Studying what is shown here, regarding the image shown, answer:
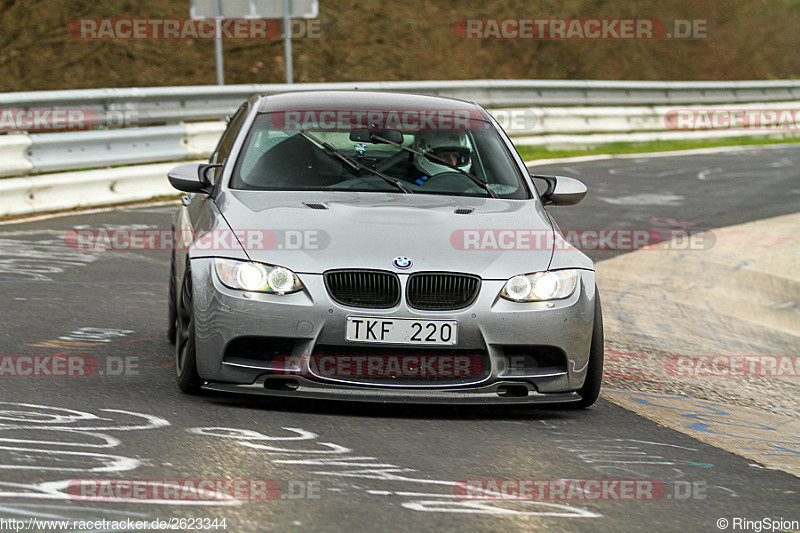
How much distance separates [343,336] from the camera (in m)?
5.45

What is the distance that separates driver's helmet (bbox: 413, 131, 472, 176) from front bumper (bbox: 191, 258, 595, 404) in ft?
4.84

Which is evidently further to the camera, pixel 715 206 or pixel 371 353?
pixel 715 206

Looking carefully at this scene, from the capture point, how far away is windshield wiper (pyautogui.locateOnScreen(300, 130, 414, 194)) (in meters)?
6.66

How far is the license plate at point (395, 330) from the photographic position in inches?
214

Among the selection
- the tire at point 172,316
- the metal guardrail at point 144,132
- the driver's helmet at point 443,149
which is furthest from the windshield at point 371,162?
the metal guardrail at point 144,132

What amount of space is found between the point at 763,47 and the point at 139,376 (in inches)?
1724

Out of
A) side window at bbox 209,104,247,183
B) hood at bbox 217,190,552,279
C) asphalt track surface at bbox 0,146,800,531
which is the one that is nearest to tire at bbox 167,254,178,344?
asphalt track surface at bbox 0,146,800,531

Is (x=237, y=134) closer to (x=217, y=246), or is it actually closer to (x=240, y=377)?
(x=217, y=246)

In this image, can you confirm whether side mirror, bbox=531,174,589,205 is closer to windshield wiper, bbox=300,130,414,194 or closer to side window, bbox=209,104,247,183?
windshield wiper, bbox=300,130,414,194

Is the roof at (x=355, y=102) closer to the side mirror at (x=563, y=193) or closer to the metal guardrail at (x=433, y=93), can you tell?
the side mirror at (x=563, y=193)

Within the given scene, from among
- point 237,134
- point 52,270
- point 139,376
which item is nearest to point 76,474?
point 139,376

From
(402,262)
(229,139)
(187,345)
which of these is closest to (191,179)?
(229,139)

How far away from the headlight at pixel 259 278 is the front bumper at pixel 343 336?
0.03m

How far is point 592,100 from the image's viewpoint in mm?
23672
